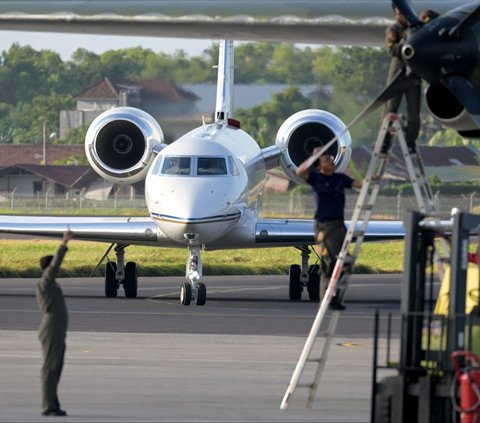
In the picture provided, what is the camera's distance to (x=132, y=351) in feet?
57.1

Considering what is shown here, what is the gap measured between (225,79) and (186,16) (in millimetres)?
21600

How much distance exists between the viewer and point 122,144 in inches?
1168

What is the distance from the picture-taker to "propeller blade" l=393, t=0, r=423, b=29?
11805 mm

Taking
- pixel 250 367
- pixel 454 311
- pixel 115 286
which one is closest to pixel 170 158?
pixel 115 286

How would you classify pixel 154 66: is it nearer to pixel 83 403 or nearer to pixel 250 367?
pixel 250 367

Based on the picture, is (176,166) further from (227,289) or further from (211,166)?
(227,289)

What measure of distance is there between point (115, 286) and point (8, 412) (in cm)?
1586

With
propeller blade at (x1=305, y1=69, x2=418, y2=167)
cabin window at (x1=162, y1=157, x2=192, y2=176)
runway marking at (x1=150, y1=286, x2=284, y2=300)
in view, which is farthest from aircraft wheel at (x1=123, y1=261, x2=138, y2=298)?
propeller blade at (x1=305, y1=69, x2=418, y2=167)

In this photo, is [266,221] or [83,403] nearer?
[83,403]

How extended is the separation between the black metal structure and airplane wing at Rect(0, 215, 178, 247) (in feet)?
51.2

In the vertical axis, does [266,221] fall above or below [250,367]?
above

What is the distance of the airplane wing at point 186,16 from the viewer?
11.2m

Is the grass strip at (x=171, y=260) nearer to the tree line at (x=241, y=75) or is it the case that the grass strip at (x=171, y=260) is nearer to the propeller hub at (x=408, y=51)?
the tree line at (x=241, y=75)

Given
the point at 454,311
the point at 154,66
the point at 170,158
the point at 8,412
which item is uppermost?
the point at 154,66
